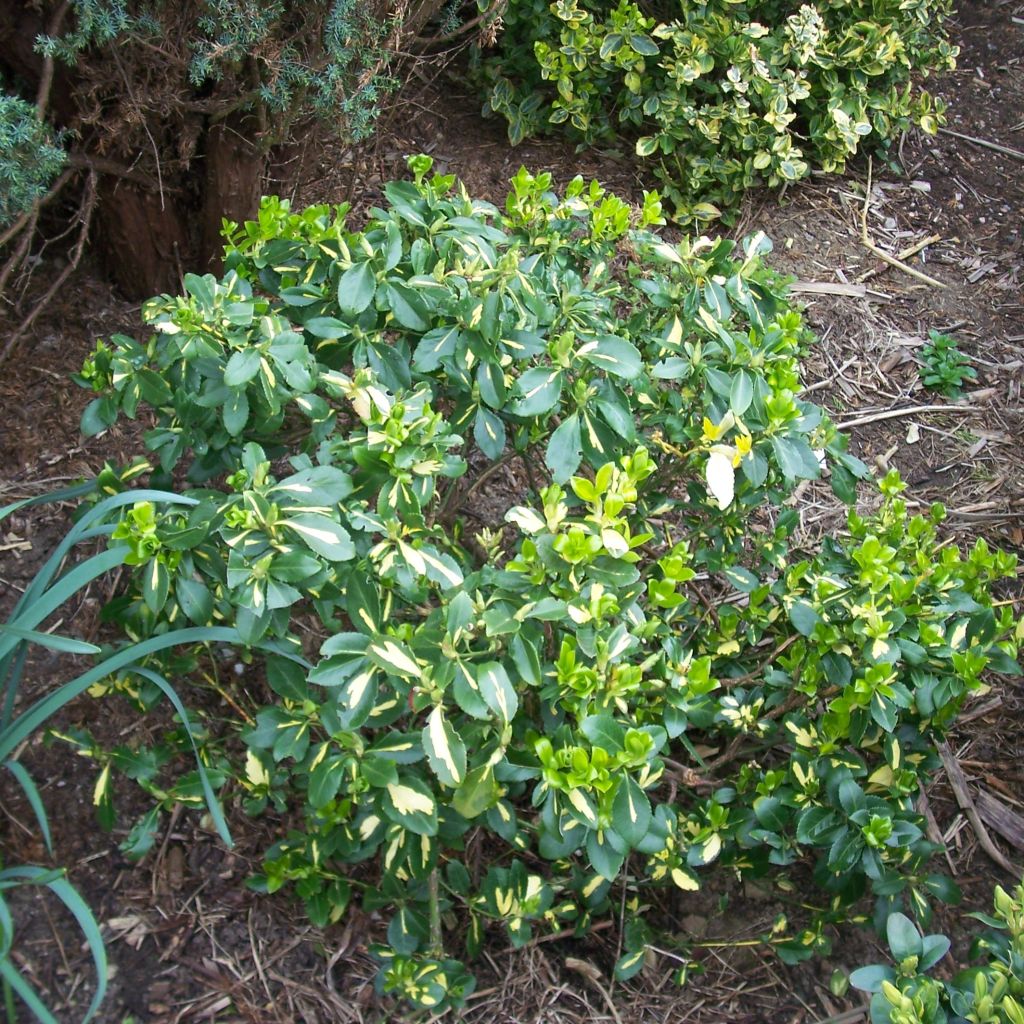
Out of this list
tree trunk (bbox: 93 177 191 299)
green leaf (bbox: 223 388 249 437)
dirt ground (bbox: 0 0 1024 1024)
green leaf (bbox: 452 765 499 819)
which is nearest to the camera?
green leaf (bbox: 452 765 499 819)

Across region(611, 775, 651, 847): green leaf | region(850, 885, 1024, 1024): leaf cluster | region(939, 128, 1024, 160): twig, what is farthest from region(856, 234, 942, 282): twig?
region(611, 775, 651, 847): green leaf

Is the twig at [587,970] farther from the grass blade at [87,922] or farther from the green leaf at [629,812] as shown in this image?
the grass blade at [87,922]

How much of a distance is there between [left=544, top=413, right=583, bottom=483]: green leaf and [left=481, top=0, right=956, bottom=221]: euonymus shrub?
5.99 ft

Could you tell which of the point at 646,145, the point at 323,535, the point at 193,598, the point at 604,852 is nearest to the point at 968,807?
the point at 604,852

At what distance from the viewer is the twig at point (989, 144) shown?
3781 millimetres

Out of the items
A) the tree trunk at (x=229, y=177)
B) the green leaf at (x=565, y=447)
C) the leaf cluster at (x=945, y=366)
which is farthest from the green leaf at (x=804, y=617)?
the tree trunk at (x=229, y=177)

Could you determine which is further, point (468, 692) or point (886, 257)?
point (886, 257)

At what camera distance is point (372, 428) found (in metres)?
1.60

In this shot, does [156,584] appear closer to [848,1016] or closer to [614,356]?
[614,356]

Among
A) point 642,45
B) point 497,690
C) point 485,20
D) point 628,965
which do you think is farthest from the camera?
point 642,45

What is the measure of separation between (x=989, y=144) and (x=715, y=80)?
120cm

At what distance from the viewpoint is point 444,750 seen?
1.48m

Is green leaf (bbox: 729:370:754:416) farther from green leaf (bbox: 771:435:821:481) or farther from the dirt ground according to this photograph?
the dirt ground

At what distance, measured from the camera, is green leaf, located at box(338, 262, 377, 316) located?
1.80 meters
